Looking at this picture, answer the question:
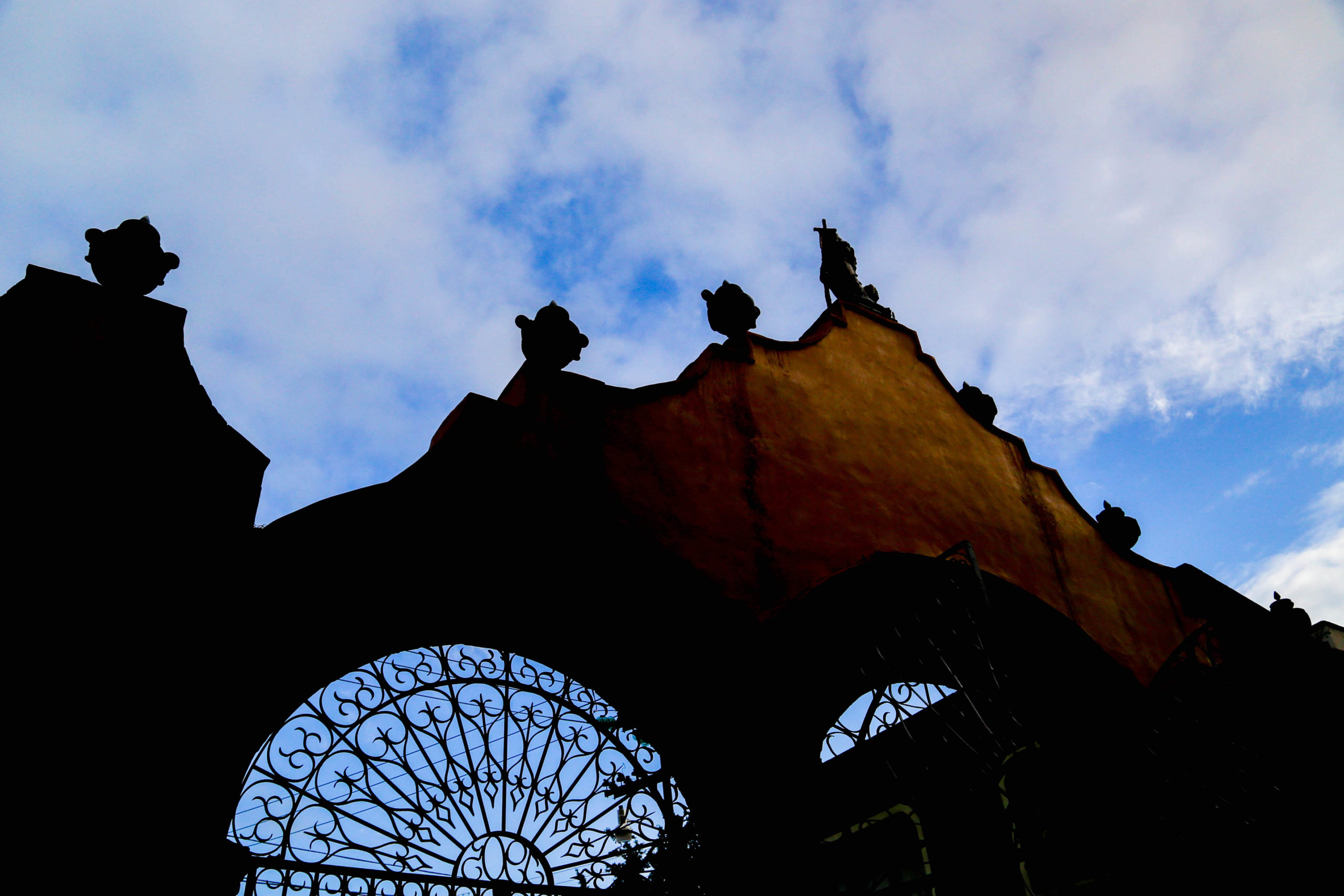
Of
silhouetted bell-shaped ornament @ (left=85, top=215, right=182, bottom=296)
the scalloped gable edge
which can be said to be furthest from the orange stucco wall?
silhouetted bell-shaped ornament @ (left=85, top=215, right=182, bottom=296)

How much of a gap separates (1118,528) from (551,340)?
5.76m

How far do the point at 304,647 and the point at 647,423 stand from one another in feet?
8.39

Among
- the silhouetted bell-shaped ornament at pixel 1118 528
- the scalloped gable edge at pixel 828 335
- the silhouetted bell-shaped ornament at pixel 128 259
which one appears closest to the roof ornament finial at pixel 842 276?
the scalloped gable edge at pixel 828 335

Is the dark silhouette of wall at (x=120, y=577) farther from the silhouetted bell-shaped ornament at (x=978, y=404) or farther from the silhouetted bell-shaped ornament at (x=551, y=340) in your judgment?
the silhouetted bell-shaped ornament at (x=978, y=404)

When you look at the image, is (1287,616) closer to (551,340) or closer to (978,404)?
(978,404)

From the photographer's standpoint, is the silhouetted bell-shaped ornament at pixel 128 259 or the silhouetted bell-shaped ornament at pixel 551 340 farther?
the silhouetted bell-shaped ornament at pixel 551 340

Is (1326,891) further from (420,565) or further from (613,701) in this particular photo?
(420,565)

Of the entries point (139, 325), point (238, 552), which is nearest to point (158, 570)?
point (238, 552)

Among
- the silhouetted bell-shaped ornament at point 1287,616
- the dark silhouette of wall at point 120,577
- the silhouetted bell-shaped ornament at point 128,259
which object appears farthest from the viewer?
the silhouetted bell-shaped ornament at point 1287,616

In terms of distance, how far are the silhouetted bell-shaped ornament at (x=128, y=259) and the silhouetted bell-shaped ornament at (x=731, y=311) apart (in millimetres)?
3966

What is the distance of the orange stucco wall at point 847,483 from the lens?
5746 mm

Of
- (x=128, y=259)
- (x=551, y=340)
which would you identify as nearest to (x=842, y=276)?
(x=551, y=340)

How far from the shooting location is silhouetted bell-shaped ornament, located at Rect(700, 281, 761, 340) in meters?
7.22

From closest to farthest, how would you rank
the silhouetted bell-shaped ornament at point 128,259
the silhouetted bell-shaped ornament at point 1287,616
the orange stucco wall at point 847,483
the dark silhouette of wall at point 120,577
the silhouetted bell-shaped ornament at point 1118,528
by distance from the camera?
the dark silhouette of wall at point 120,577 < the silhouetted bell-shaped ornament at point 128,259 < the orange stucco wall at point 847,483 < the silhouetted bell-shaped ornament at point 1287,616 < the silhouetted bell-shaped ornament at point 1118,528
